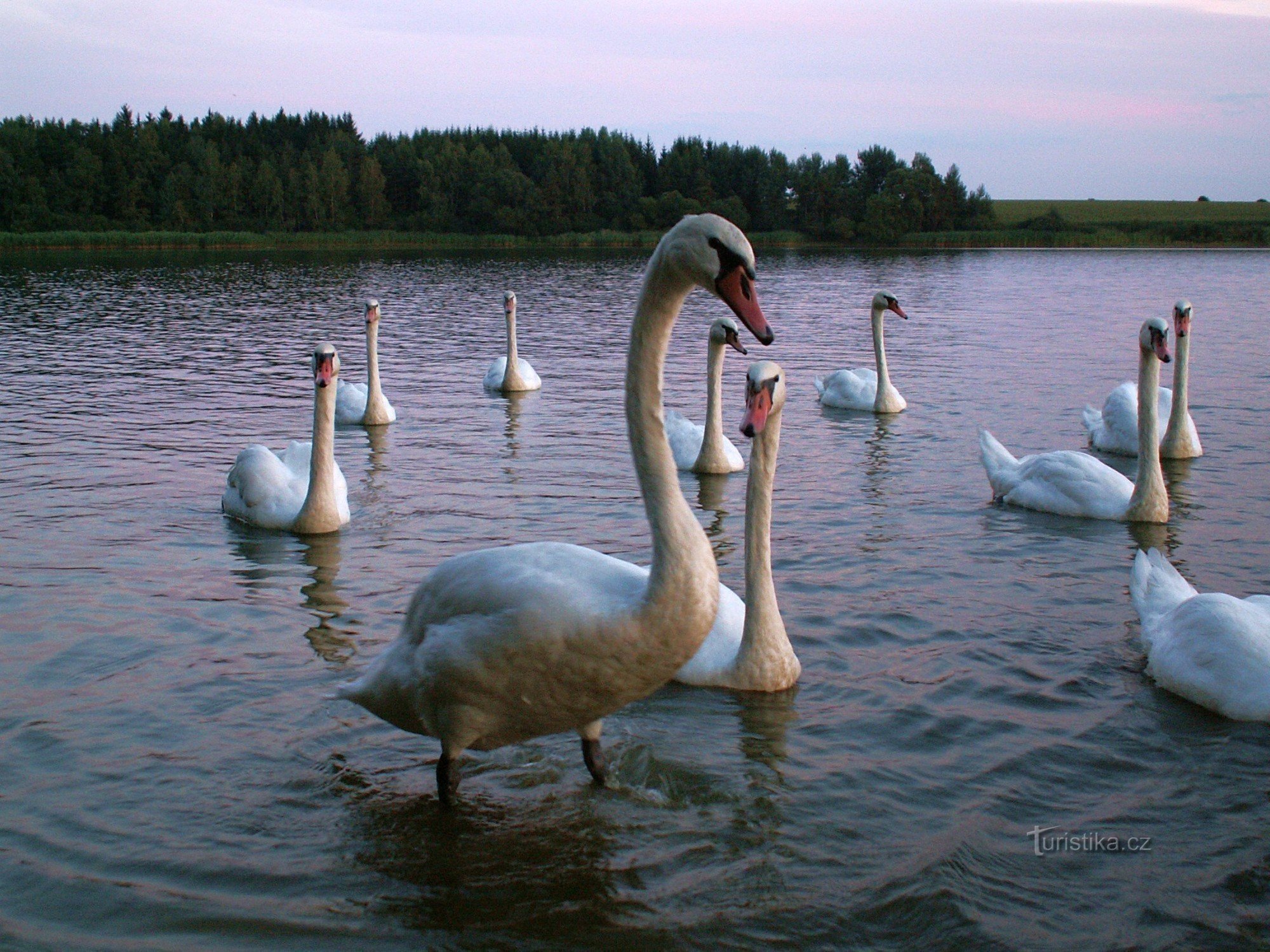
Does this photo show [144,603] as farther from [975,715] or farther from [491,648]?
[975,715]

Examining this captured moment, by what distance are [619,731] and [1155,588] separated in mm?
3269

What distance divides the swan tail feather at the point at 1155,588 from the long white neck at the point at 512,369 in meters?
11.1

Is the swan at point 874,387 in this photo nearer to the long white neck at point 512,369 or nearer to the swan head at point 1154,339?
the long white neck at point 512,369

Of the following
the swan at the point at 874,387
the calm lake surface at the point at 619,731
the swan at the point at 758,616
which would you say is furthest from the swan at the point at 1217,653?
the swan at the point at 874,387

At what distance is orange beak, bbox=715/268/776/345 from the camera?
3361 mm

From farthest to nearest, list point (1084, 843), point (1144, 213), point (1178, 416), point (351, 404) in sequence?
1. point (1144, 213)
2. point (351, 404)
3. point (1178, 416)
4. point (1084, 843)

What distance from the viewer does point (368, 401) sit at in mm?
14016

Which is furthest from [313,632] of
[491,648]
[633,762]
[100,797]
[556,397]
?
[556,397]

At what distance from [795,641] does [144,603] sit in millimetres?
4072

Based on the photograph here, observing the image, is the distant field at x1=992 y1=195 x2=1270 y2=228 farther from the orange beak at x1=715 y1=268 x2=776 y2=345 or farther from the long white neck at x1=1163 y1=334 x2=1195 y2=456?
the orange beak at x1=715 y1=268 x2=776 y2=345

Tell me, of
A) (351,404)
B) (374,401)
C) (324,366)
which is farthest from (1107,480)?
(351,404)

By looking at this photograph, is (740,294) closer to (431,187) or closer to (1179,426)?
(1179,426)

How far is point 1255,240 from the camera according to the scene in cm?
7900

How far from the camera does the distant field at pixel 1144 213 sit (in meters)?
97.8
